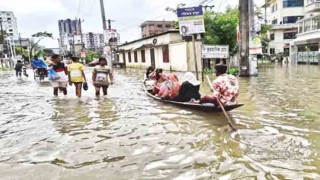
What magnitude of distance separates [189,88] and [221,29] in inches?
715

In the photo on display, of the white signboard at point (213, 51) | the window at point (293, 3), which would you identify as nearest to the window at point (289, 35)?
the window at point (293, 3)

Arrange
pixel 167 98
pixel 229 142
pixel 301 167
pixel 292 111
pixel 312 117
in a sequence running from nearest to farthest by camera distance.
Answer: pixel 301 167 < pixel 229 142 < pixel 312 117 < pixel 292 111 < pixel 167 98

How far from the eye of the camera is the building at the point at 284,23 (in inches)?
1761

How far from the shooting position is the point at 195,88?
8.35 meters

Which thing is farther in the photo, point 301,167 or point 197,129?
point 197,129

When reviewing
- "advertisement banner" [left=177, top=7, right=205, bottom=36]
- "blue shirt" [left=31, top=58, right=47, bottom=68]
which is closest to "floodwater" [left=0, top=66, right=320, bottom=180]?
"advertisement banner" [left=177, top=7, right=205, bottom=36]

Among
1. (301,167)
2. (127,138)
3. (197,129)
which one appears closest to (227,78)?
(197,129)

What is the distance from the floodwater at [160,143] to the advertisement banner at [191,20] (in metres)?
3.89

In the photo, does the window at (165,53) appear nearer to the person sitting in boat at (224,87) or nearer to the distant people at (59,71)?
the distant people at (59,71)

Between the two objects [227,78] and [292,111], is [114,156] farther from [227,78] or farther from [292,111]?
[292,111]

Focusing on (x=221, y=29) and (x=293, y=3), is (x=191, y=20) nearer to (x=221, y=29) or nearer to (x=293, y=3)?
(x=221, y=29)

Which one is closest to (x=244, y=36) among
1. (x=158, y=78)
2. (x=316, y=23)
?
(x=158, y=78)

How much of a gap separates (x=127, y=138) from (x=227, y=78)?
109 inches

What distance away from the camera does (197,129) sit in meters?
6.33
